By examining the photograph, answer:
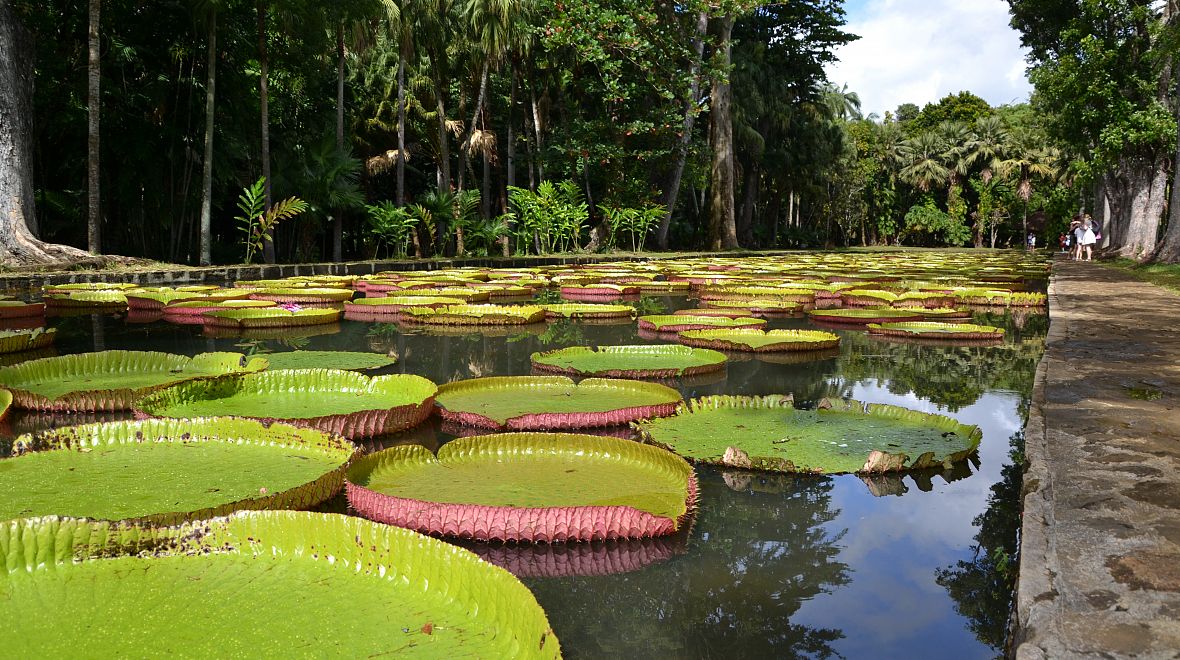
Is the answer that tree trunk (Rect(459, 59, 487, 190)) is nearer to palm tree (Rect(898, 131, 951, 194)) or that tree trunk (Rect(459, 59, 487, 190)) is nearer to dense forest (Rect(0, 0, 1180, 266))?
dense forest (Rect(0, 0, 1180, 266))

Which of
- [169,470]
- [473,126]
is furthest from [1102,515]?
[473,126]

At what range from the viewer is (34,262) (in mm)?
9438

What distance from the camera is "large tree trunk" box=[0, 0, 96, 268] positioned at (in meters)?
9.48

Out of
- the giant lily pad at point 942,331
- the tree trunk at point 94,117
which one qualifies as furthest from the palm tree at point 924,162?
the giant lily pad at point 942,331

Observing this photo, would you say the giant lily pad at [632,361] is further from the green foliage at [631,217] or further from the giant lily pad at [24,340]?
the green foliage at [631,217]

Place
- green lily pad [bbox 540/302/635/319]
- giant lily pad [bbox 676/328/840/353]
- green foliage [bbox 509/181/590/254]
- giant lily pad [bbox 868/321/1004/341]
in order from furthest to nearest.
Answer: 1. green foliage [bbox 509/181/590/254]
2. green lily pad [bbox 540/302/635/319]
3. giant lily pad [bbox 868/321/1004/341]
4. giant lily pad [bbox 676/328/840/353]

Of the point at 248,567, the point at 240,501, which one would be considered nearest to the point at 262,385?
the point at 240,501

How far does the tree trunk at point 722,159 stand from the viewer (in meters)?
20.2

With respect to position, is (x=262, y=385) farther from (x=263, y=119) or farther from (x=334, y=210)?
(x=334, y=210)

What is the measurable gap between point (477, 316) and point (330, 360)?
1.99m

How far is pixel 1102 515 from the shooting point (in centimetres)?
148

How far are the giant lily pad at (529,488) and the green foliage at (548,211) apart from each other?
14236 millimetres

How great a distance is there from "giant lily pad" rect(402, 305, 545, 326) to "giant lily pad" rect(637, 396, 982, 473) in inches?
122

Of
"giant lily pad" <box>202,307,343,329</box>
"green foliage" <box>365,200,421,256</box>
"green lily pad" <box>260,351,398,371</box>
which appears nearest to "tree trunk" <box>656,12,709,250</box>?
"green foliage" <box>365,200,421,256</box>
